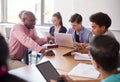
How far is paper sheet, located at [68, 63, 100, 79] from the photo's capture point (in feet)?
5.81

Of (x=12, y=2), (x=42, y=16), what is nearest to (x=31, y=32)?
(x=42, y=16)

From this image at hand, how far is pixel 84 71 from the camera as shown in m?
1.89

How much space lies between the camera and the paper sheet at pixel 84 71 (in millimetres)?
1771

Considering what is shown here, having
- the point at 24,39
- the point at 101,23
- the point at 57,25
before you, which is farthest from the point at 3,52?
the point at 57,25

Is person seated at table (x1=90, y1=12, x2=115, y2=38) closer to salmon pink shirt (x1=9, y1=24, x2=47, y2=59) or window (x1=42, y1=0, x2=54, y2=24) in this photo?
salmon pink shirt (x1=9, y1=24, x2=47, y2=59)

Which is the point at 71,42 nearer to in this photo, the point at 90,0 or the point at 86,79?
the point at 86,79

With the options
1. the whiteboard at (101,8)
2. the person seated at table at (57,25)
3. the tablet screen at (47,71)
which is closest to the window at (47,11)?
the whiteboard at (101,8)

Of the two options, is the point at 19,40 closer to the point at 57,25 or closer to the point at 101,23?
the point at 101,23

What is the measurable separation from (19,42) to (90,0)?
80.4 inches

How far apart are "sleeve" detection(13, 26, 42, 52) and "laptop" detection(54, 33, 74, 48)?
46 centimetres

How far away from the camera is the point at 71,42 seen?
3.05 m

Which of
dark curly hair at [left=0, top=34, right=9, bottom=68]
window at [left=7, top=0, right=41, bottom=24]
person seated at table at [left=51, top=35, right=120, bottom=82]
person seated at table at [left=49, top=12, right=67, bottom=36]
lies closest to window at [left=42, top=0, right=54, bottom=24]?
window at [left=7, top=0, right=41, bottom=24]

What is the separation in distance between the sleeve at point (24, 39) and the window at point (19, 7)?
2.43 metres

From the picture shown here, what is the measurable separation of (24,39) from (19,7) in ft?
9.66
